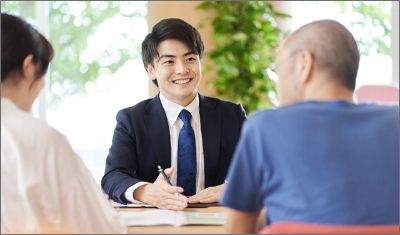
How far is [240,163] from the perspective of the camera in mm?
1838

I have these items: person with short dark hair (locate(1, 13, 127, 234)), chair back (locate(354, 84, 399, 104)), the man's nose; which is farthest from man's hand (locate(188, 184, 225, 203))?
chair back (locate(354, 84, 399, 104))

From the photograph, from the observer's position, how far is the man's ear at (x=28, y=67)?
6.78 ft

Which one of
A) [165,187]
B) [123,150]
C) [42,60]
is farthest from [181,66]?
[42,60]

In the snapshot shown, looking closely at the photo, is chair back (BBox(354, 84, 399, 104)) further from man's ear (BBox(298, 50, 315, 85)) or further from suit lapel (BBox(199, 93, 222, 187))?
man's ear (BBox(298, 50, 315, 85))

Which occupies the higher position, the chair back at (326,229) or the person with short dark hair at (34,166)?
the person with short dark hair at (34,166)

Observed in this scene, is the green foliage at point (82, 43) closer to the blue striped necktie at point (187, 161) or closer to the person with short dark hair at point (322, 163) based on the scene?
the blue striped necktie at point (187, 161)

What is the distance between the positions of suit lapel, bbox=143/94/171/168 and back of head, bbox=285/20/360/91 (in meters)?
1.33

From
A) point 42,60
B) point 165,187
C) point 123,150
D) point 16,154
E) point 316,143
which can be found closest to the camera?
point 316,143

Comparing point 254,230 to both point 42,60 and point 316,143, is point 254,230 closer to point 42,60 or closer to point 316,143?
point 316,143

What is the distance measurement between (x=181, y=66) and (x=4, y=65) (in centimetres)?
137

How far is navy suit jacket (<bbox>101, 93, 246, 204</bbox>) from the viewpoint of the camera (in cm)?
320

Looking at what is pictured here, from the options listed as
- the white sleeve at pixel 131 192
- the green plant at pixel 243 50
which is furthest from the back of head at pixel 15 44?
the green plant at pixel 243 50

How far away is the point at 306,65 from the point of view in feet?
6.44

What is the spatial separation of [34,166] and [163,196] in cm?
89
